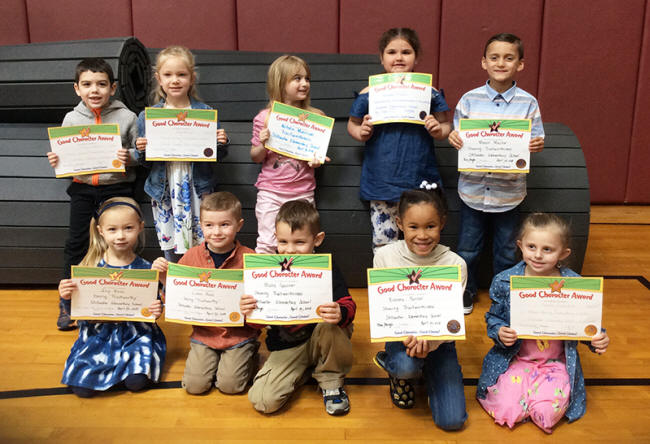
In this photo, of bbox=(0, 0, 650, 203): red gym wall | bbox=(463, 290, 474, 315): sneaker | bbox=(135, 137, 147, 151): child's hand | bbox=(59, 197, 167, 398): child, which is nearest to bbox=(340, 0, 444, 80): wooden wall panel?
bbox=(0, 0, 650, 203): red gym wall

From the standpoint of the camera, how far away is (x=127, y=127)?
240 centimetres

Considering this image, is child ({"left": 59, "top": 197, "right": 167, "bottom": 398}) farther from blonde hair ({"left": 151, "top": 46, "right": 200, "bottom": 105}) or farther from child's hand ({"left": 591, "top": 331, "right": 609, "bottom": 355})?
child's hand ({"left": 591, "top": 331, "right": 609, "bottom": 355})

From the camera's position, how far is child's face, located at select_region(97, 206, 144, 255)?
Result: 2.01 meters

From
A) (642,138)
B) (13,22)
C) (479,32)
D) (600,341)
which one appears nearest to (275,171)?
(600,341)

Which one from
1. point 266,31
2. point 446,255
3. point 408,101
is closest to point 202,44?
point 266,31

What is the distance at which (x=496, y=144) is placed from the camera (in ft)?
7.34

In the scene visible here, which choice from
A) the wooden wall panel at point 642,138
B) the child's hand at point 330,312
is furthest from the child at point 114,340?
the wooden wall panel at point 642,138

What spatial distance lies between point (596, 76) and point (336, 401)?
123 inches

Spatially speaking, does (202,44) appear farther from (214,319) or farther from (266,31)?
(214,319)

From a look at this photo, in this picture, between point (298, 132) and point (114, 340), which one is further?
point (298, 132)

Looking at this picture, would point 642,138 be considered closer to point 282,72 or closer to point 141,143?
point 282,72

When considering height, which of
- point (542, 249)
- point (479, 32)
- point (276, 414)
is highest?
point (479, 32)

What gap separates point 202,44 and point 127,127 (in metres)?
1.67

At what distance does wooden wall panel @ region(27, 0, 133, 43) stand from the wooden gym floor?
7.38ft
